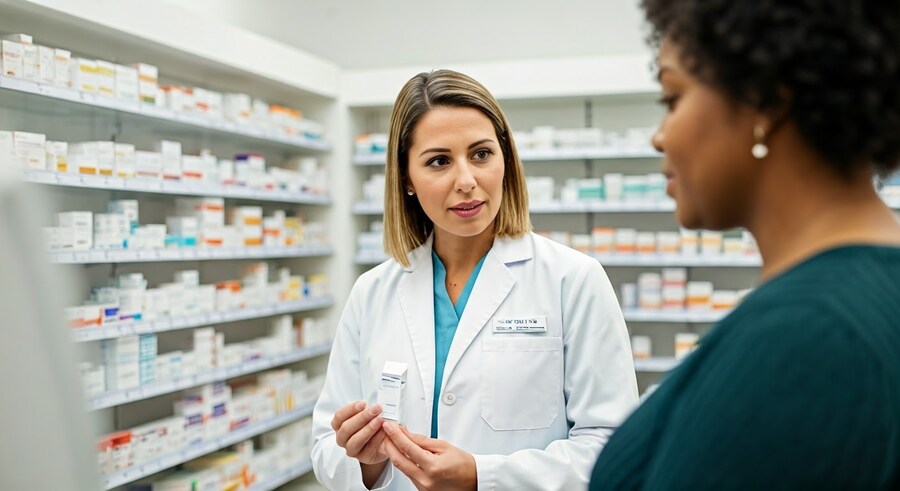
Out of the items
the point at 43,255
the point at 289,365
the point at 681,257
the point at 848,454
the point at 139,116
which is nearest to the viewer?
the point at 43,255

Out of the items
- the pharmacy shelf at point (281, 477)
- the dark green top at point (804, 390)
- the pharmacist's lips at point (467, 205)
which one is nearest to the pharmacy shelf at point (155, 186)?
the pharmacist's lips at point (467, 205)

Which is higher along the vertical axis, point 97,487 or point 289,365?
point 97,487

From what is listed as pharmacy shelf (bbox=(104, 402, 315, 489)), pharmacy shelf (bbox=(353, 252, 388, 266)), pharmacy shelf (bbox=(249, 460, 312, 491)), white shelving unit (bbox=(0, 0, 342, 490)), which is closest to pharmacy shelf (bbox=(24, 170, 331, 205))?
white shelving unit (bbox=(0, 0, 342, 490))

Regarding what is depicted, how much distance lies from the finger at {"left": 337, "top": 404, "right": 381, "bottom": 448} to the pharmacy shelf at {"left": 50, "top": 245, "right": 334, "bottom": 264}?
1.49 meters

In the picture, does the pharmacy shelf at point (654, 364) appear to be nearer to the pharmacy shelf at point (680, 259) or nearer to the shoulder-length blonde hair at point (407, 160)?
the pharmacy shelf at point (680, 259)

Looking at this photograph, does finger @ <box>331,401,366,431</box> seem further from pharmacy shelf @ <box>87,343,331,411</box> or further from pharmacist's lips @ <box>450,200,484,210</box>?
pharmacy shelf @ <box>87,343,331,411</box>

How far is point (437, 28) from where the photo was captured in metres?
6.48

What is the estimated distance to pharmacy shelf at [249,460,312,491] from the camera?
15.8 feet

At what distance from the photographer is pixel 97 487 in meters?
0.50

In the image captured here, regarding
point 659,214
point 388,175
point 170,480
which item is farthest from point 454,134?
point 659,214

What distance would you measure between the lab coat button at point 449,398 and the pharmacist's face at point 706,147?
1.02 meters

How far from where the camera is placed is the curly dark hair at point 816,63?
0.67 metres

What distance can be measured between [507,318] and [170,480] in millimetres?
3073

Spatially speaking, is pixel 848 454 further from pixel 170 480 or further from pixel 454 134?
pixel 170 480
